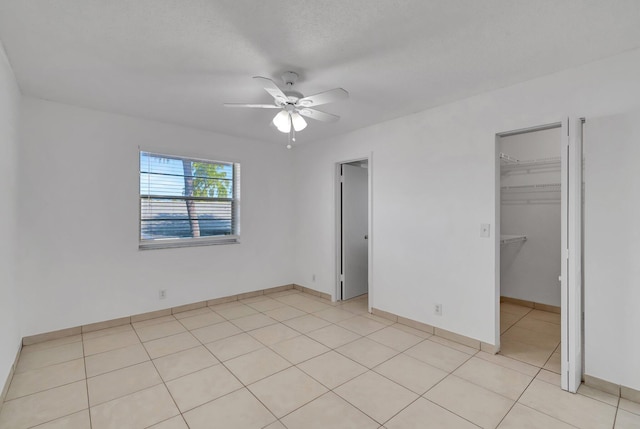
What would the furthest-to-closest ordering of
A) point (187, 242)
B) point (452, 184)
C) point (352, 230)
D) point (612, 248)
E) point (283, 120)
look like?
point (352, 230), point (187, 242), point (452, 184), point (283, 120), point (612, 248)

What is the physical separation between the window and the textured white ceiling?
3.43 ft

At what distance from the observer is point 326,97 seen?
7.45 feet

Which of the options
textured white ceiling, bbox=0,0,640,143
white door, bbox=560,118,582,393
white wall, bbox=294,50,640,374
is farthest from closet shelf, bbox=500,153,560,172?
textured white ceiling, bbox=0,0,640,143

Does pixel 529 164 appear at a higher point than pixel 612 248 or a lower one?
higher

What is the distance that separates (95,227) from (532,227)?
5.42 metres

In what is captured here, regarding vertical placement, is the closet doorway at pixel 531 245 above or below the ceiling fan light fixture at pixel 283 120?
below

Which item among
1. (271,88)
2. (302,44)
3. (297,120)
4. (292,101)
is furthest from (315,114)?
(302,44)

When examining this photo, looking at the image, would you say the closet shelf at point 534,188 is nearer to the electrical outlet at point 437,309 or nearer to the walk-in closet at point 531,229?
the walk-in closet at point 531,229

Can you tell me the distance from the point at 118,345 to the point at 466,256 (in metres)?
3.55

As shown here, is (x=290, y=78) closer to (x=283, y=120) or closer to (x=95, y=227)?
(x=283, y=120)

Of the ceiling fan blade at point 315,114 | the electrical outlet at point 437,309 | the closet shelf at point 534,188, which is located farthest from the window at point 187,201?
the closet shelf at point 534,188

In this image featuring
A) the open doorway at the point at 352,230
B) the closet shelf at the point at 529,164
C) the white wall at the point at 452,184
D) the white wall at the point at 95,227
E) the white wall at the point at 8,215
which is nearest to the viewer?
the white wall at the point at 8,215

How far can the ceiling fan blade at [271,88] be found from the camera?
1999mm

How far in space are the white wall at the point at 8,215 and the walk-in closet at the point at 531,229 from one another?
4.69 metres
